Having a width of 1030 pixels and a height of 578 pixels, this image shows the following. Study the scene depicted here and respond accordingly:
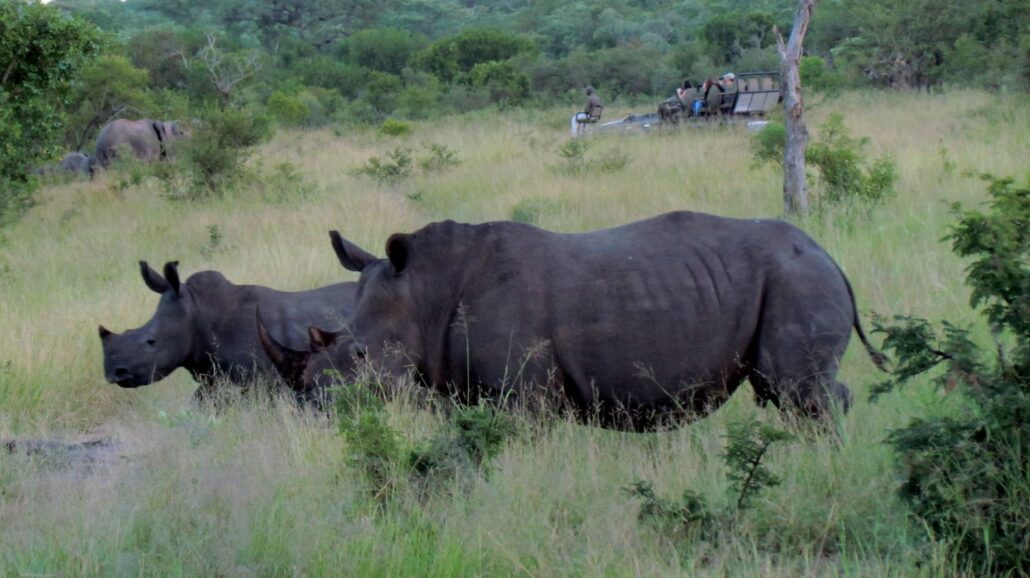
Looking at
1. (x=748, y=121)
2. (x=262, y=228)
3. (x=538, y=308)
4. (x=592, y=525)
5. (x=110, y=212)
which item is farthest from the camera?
(x=748, y=121)

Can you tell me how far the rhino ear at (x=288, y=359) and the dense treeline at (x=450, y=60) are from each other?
7445 mm

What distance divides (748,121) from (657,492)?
16.9 metres

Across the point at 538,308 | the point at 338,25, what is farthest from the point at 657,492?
the point at 338,25

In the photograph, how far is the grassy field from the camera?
4.41 m

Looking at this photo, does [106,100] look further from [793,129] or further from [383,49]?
[383,49]

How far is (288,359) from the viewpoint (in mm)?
6258

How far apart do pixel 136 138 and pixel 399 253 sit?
2266 cm

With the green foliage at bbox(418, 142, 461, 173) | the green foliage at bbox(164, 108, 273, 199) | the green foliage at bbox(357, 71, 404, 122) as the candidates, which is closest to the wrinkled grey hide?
the green foliage at bbox(164, 108, 273, 199)

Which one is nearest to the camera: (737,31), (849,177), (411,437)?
(411,437)

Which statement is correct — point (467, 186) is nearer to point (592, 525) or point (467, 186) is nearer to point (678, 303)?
point (678, 303)

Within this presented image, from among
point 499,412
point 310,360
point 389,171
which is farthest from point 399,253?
point 389,171

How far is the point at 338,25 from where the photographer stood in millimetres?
73500

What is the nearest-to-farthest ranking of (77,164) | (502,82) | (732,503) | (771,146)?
(732,503) < (771,146) < (77,164) < (502,82)

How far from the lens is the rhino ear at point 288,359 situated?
246 inches
